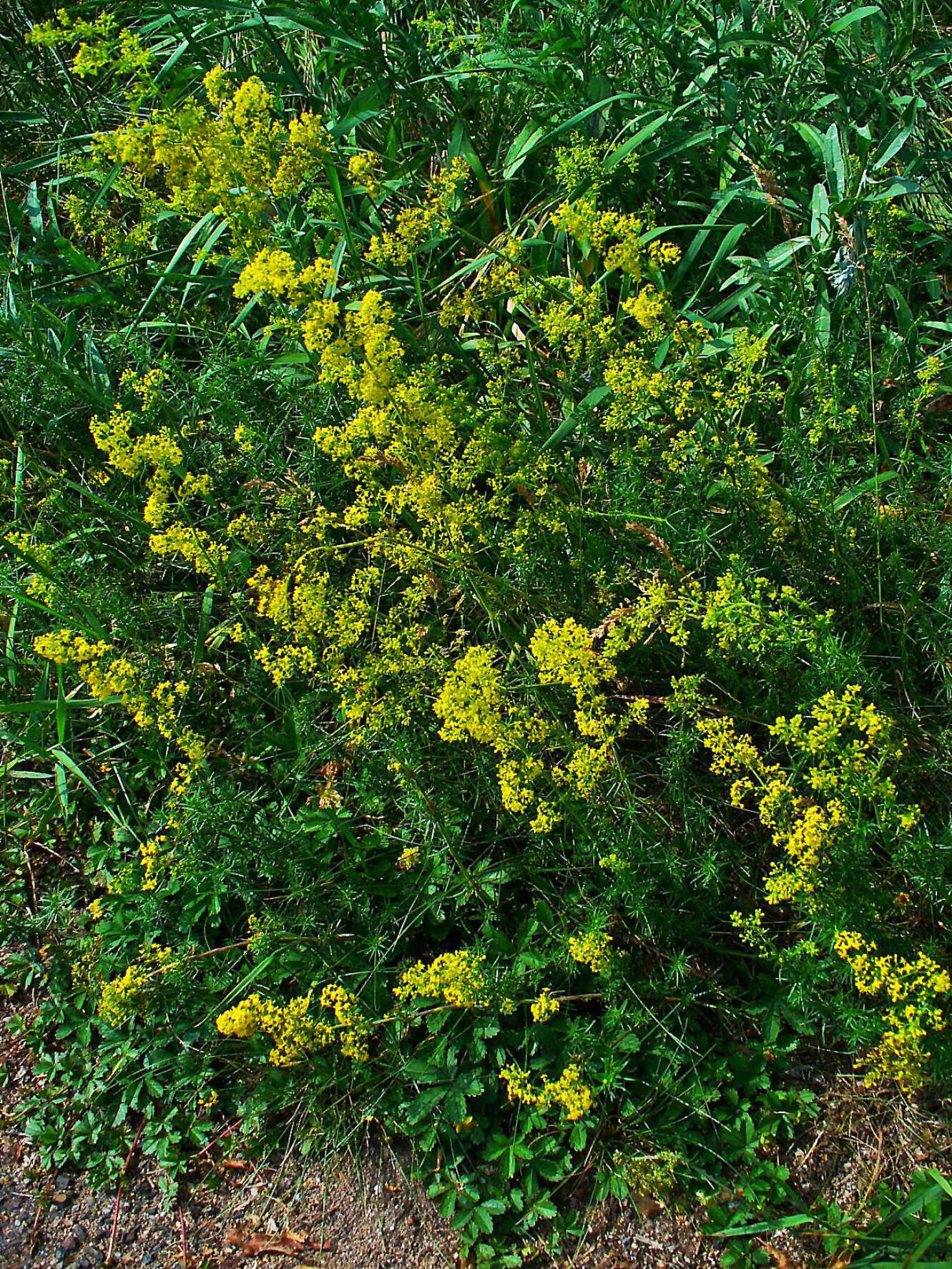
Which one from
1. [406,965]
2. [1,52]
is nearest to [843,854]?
[406,965]

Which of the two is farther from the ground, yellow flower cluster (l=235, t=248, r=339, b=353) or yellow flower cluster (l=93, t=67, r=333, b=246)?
yellow flower cluster (l=93, t=67, r=333, b=246)

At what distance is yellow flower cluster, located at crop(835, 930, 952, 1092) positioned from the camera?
2109 mm

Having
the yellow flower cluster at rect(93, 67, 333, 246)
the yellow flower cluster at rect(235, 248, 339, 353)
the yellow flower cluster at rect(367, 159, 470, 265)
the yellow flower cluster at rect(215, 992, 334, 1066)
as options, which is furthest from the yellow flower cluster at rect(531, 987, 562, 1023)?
the yellow flower cluster at rect(93, 67, 333, 246)

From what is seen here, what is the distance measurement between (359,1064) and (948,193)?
139 inches

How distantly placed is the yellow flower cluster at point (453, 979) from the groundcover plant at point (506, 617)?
0.04ft

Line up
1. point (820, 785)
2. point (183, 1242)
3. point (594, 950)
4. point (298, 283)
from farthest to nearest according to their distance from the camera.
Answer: point (183, 1242) → point (298, 283) → point (594, 950) → point (820, 785)

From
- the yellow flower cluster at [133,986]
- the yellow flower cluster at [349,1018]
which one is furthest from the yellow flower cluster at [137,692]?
the yellow flower cluster at [349,1018]

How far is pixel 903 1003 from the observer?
92.8 inches

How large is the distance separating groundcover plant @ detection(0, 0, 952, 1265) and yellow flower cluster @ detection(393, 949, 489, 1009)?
0.01 meters

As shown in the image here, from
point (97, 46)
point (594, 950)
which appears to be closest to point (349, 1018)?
point (594, 950)

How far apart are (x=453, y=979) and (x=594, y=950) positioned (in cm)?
35

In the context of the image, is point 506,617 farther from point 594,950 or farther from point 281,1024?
point 281,1024

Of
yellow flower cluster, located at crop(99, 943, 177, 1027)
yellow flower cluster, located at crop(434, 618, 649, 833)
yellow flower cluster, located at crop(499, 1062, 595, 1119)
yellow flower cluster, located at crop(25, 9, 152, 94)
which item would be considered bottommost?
yellow flower cluster, located at crop(99, 943, 177, 1027)

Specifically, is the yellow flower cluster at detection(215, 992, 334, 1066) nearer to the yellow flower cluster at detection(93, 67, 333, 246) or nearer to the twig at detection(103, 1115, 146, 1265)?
the twig at detection(103, 1115, 146, 1265)
